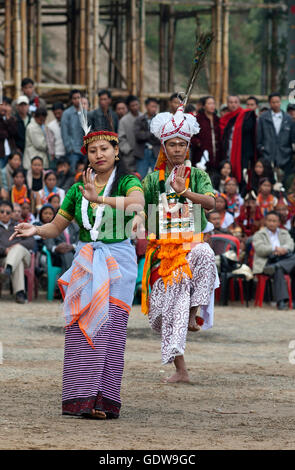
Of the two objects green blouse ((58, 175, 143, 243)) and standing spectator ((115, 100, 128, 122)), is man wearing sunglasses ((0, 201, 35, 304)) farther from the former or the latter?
green blouse ((58, 175, 143, 243))

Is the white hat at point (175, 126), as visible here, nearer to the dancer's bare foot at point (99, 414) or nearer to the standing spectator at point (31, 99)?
the dancer's bare foot at point (99, 414)

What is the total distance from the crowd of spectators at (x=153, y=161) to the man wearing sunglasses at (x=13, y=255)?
0.04 feet

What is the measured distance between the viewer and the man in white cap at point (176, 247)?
758cm

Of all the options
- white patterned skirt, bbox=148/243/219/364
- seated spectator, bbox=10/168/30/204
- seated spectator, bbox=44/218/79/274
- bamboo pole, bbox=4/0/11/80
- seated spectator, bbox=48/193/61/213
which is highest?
bamboo pole, bbox=4/0/11/80

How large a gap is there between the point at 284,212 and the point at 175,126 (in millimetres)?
7019

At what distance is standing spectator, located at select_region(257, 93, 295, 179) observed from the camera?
15.8 meters

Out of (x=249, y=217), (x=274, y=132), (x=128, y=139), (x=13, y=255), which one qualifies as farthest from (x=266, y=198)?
(x=13, y=255)

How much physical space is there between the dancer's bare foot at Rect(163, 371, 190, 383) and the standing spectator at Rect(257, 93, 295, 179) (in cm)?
838

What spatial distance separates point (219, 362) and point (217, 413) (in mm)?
2522

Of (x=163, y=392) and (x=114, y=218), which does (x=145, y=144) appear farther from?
(x=114, y=218)

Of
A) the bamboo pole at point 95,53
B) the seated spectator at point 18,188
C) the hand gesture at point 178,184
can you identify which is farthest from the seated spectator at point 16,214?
the hand gesture at point 178,184

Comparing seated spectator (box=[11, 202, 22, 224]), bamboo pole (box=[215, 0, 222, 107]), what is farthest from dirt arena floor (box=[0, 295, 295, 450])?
bamboo pole (box=[215, 0, 222, 107])
